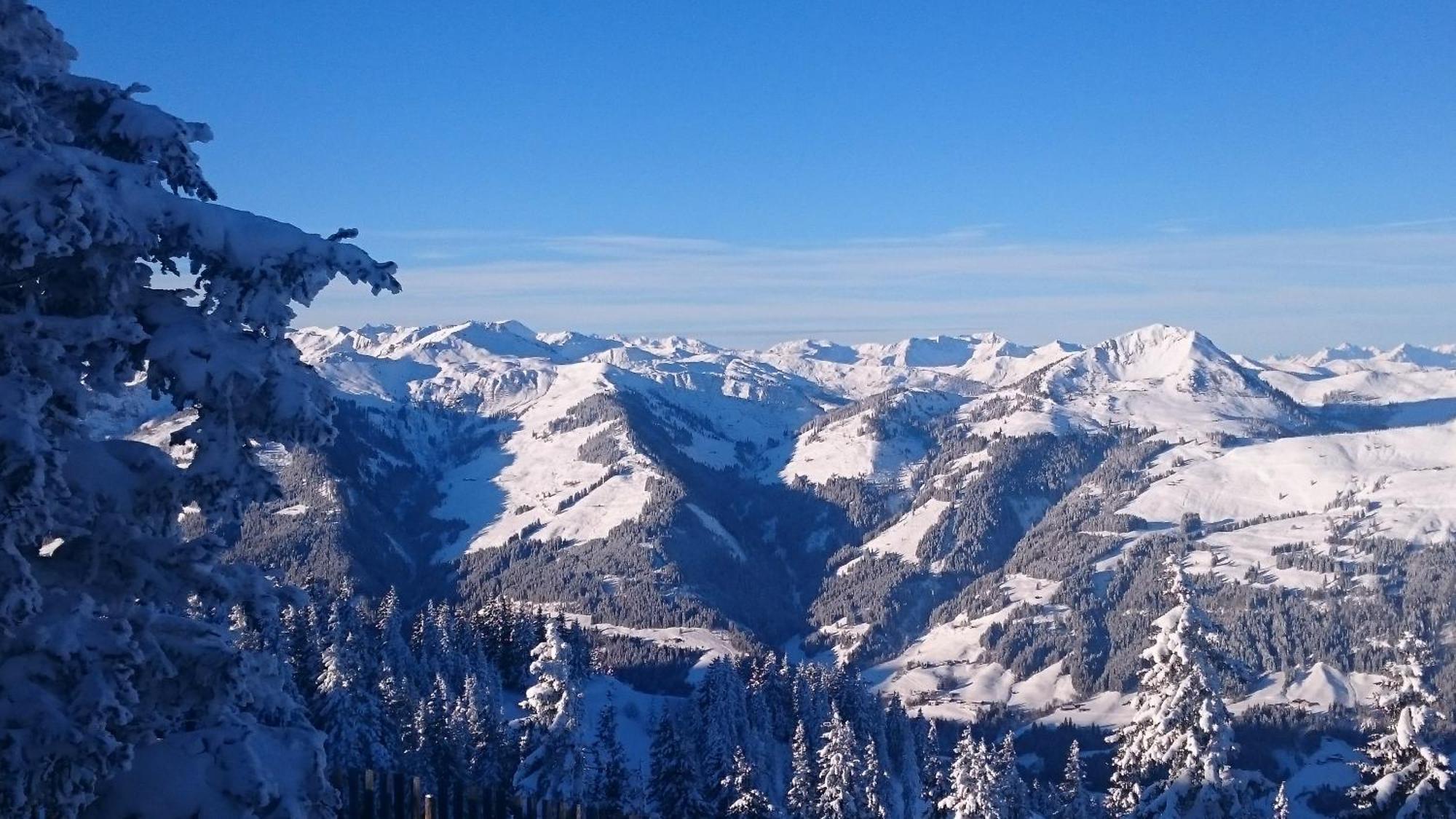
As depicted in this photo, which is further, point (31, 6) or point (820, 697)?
point (820, 697)

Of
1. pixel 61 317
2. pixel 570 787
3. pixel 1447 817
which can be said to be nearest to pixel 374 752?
pixel 570 787

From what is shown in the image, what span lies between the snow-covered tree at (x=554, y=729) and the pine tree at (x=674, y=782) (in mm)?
11684

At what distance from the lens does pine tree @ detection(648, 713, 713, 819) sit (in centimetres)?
5922

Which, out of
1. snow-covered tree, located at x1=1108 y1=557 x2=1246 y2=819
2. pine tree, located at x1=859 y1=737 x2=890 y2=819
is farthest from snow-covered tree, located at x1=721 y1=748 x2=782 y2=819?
snow-covered tree, located at x1=1108 y1=557 x2=1246 y2=819

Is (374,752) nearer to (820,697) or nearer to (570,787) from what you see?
(570,787)

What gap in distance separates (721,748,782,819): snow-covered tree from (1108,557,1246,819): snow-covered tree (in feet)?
101

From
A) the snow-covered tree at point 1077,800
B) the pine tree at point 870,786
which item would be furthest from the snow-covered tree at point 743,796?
the snow-covered tree at point 1077,800

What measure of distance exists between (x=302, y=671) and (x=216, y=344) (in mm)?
80520

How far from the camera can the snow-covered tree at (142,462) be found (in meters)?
8.56

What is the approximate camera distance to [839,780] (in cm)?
5703

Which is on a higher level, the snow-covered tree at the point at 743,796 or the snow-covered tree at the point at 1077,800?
the snow-covered tree at the point at 743,796

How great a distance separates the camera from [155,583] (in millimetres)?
9719

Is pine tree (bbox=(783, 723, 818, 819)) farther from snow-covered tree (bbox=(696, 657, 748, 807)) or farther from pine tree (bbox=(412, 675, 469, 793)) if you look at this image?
pine tree (bbox=(412, 675, 469, 793))

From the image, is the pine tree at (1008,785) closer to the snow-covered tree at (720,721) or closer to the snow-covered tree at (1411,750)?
the snow-covered tree at (720,721)
